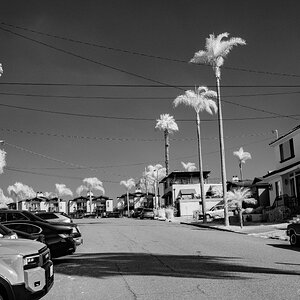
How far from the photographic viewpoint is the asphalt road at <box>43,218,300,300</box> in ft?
27.2

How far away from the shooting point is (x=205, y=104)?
41.6 m

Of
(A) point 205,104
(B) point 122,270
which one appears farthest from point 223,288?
(A) point 205,104

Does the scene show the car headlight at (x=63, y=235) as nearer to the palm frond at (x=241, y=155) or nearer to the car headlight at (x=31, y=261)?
the car headlight at (x=31, y=261)

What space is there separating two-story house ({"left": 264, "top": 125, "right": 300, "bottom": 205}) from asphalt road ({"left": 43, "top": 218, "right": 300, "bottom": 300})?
55.7ft

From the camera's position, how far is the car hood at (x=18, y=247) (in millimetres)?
6227

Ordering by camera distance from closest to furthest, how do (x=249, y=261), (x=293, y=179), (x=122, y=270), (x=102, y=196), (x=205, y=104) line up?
1. (x=122, y=270)
2. (x=249, y=261)
3. (x=293, y=179)
4. (x=205, y=104)
5. (x=102, y=196)

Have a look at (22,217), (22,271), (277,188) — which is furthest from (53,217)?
(277,188)

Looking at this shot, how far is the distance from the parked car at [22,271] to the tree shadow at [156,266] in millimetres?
4166

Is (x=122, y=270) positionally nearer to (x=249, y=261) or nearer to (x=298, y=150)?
(x=249, y=261)

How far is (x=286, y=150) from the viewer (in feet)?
116

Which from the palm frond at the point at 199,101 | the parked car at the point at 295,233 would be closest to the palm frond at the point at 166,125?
the palm frond at the point at 199,101

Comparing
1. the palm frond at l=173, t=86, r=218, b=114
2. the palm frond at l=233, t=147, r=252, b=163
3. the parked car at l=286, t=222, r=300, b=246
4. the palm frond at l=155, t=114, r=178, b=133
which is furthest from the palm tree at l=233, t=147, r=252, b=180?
the parked car at l=286, t=222, r=300, b=246

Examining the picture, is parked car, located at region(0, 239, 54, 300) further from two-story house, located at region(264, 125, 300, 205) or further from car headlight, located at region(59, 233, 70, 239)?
two-story house, located at region(264, 125, 300, 205)

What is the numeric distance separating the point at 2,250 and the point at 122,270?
18.0 feet
